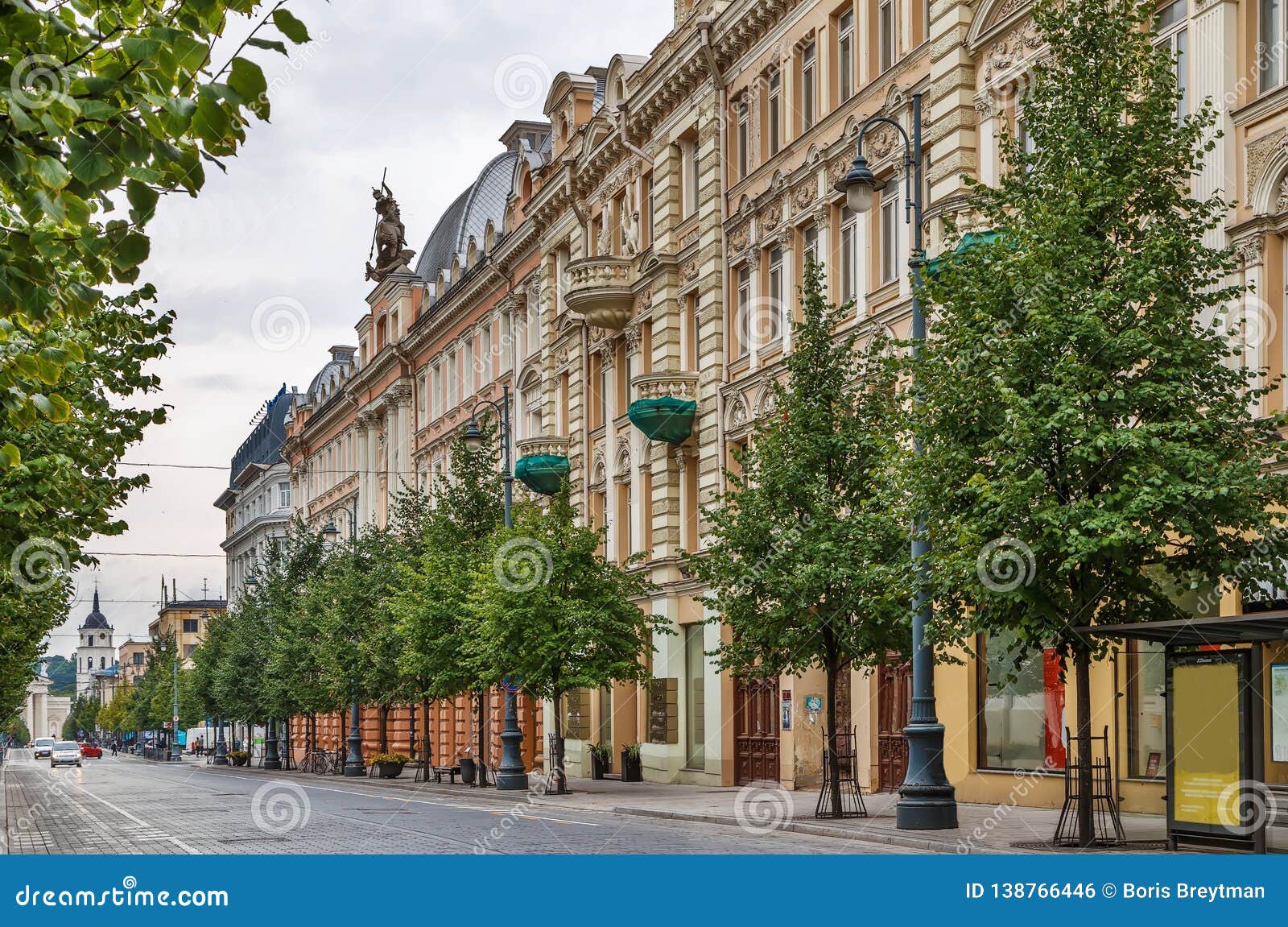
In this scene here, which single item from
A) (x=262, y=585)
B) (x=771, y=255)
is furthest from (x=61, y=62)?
(x=262, y=585)

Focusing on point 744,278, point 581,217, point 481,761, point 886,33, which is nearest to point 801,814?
point 886,33

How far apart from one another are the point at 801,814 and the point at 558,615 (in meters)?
12.0

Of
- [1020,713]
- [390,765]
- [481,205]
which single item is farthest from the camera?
[481,205]

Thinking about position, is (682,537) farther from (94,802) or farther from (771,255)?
(94,802)

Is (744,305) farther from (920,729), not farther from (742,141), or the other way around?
(920,729)

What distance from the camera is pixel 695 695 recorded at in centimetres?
3994

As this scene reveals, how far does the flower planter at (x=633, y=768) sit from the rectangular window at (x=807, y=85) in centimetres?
1594

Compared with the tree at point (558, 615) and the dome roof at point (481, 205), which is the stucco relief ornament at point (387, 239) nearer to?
the dome roof at point (481, 205)

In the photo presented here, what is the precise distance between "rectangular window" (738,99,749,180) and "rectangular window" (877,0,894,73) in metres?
6.34

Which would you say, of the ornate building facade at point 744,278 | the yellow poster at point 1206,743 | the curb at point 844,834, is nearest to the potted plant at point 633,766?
the ornate building facade at point 744,278

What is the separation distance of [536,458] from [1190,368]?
3158 centimetres

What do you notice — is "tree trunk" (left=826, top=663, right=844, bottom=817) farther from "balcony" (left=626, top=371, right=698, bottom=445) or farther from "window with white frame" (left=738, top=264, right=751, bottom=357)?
"balcony" (left=626, top=371, right=698, bottom=445)

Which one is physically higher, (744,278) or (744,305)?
(744,278)

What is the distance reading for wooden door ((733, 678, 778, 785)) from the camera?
1416 inches
